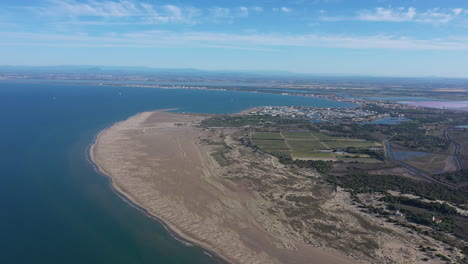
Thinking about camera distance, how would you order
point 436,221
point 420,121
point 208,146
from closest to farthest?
point 436,221
point 208,146
point 420,121

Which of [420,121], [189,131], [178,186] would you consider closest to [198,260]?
[178,186]

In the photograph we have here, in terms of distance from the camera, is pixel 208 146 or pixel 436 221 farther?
pixel 208 146

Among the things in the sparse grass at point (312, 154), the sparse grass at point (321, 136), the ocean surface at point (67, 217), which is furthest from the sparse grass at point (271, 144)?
the ocean surface at point (67, 217)

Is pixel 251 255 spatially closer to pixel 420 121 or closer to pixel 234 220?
pixel 234 220

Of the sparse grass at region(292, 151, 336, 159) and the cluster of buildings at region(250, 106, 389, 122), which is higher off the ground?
the cluster of buildings at region(250, 106, 389, 122)

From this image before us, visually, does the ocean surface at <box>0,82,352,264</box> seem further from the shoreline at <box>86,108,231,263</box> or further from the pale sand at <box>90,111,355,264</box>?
the pale sand at <box>90,111,355,264</box>

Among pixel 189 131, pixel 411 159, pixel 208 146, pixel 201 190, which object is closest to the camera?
pixel 201 190

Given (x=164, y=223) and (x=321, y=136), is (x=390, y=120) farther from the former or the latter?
(x=164, y=223)

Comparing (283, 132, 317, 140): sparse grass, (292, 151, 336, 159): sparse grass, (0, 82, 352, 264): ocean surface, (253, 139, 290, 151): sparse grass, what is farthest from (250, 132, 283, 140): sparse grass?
(0, 82, 352, 264): ocean surface

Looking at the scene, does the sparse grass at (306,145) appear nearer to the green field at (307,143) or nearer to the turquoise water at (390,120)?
the green field at (307,143)
